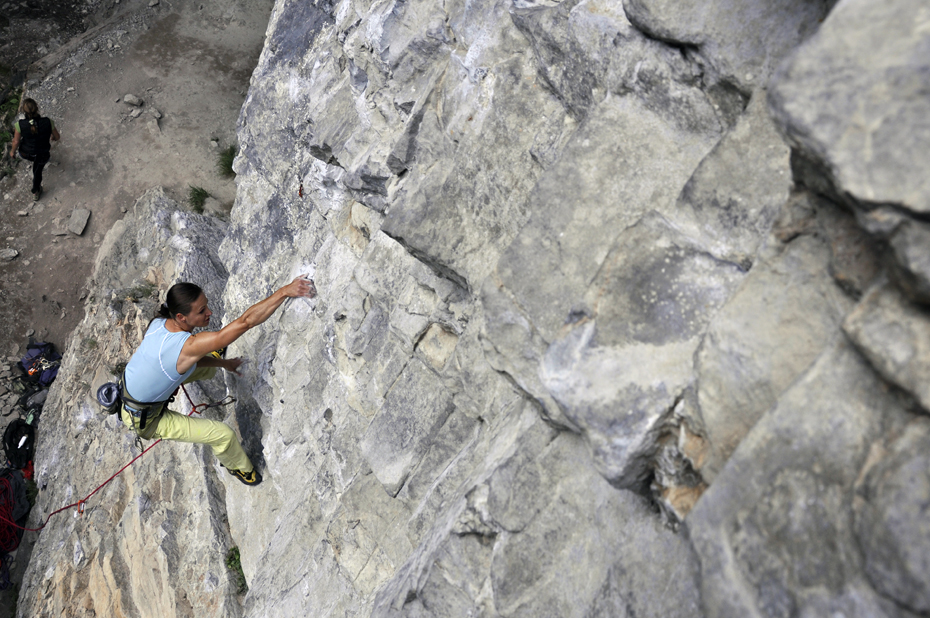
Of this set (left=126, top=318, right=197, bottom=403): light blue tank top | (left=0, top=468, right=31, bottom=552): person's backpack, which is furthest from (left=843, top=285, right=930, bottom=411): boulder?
(left=0, top=468, right=31, bottom=552): person's backpack

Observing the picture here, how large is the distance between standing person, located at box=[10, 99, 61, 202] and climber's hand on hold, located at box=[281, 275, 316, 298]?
759 cm

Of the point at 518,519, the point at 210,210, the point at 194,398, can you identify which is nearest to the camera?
the point at 518,519

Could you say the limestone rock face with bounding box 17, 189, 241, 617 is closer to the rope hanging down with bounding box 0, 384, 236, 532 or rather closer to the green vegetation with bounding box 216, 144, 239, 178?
the rope hanging down with bounding box 0, 384, 236, 532

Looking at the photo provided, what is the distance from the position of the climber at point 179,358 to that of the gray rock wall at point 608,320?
0.53 m

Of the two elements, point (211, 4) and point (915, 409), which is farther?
point (211, 4)

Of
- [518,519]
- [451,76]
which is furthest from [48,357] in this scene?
[518,519]

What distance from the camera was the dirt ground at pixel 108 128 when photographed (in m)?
10.2

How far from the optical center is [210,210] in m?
9.17

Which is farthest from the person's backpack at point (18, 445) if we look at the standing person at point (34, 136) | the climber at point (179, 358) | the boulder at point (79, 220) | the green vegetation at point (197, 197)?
the climber at point (179, 358)

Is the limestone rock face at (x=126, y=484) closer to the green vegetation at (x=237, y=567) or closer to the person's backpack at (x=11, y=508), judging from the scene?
the green vegetation at (x=237, y=567)

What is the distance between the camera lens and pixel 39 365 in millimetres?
9773

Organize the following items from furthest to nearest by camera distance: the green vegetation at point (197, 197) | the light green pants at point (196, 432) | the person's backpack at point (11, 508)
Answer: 1. the green vegetation at point (197, 197)
2. the person's backpack at point (11, 508)
3. the light green pants at point (196, 432)

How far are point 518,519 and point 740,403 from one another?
1.19 meters

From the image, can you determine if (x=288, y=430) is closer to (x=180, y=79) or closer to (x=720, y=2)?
(x=720, y=2)
